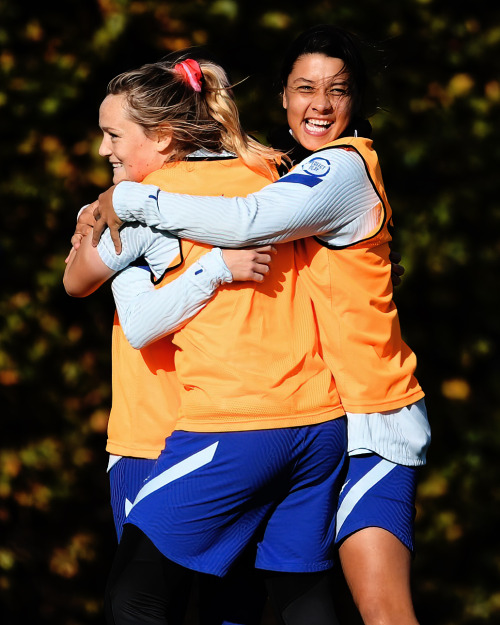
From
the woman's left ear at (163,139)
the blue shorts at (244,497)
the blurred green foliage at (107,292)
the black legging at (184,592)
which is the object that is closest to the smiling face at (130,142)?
the woman's left ear at (163,139)

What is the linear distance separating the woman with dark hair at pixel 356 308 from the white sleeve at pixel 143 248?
3 cm

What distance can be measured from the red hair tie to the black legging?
105 centimetres

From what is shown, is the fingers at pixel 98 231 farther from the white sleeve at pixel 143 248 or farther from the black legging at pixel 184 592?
the black legging at pixel 184 592

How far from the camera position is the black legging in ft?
6.84

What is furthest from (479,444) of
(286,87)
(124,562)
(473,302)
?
(124,562)

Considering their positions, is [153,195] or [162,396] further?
[162,396]

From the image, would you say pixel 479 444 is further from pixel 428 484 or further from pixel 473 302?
pixel 473 302

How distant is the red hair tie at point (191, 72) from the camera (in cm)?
235

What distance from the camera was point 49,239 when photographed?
4.18m

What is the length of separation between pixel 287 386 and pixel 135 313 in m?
0.39

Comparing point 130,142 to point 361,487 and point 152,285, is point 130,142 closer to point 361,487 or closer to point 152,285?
point 152,285

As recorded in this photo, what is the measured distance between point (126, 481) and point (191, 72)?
39.4 inches

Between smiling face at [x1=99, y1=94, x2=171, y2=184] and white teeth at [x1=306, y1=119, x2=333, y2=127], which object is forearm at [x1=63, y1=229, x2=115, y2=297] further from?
white teeth at [x1=306, y1=119, x2=333, y2=127]

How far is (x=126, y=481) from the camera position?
7.79 ft
